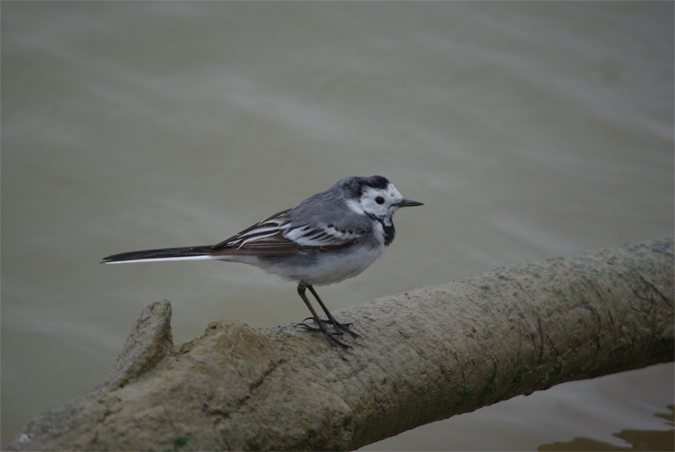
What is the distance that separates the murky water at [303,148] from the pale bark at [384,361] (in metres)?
1.21

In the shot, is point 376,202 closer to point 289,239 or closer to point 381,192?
point 381,192

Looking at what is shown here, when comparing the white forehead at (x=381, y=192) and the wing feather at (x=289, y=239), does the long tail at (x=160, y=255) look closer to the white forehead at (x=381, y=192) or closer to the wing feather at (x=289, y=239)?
the wing feather at (x=289, y=239)

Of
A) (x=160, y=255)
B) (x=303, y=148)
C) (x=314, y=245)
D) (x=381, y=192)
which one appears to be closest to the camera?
(x=160, y=255)

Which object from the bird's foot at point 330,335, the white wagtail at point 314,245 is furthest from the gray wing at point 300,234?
the bird's foot at point 330,335

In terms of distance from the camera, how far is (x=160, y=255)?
10.00ft

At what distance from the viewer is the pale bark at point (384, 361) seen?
2279 millimetres

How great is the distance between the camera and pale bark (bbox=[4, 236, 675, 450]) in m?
2.28

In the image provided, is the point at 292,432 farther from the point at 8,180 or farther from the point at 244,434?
the point at 8,180

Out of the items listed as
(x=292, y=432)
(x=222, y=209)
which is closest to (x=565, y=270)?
(x=292, y=432)

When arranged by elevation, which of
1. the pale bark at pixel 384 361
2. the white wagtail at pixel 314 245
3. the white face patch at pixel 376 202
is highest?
the white face patch at pixel 376 202

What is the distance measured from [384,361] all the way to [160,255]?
1.21 m

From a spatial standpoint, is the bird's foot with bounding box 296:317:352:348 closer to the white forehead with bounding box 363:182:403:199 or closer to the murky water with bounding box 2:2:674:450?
the white forehead with bounding box 363:182:403:199

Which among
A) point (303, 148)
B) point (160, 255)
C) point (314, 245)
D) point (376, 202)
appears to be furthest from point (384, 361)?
point (303, 148)

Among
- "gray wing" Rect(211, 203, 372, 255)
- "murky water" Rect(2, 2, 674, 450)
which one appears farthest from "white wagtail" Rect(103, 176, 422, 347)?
"murky water" Rect(2, 2, 674, 450)
